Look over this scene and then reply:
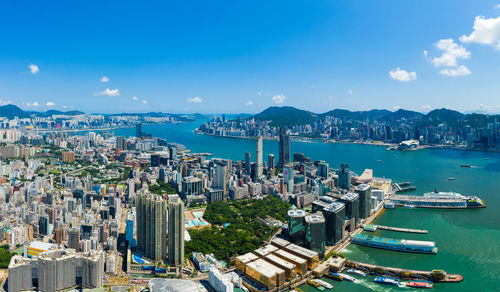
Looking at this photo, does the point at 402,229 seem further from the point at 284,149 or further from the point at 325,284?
the point at 284,149

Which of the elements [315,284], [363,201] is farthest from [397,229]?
[315,284]

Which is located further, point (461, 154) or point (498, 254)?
point (461, 154)

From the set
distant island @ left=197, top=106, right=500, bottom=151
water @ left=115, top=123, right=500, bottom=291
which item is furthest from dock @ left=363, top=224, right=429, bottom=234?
distant island @ left=197, top=106, right=500, bottom=151

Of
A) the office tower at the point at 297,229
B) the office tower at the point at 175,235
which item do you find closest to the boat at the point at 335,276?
the office tower at the point at 297,229

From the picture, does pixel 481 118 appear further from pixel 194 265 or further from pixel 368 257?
pixel 194 265

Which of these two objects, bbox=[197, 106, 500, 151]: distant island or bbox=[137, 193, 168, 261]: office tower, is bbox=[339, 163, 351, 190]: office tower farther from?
bbox=[197, 106, 500, 151]: distant island

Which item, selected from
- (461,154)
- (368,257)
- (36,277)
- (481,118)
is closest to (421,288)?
(368,257)
